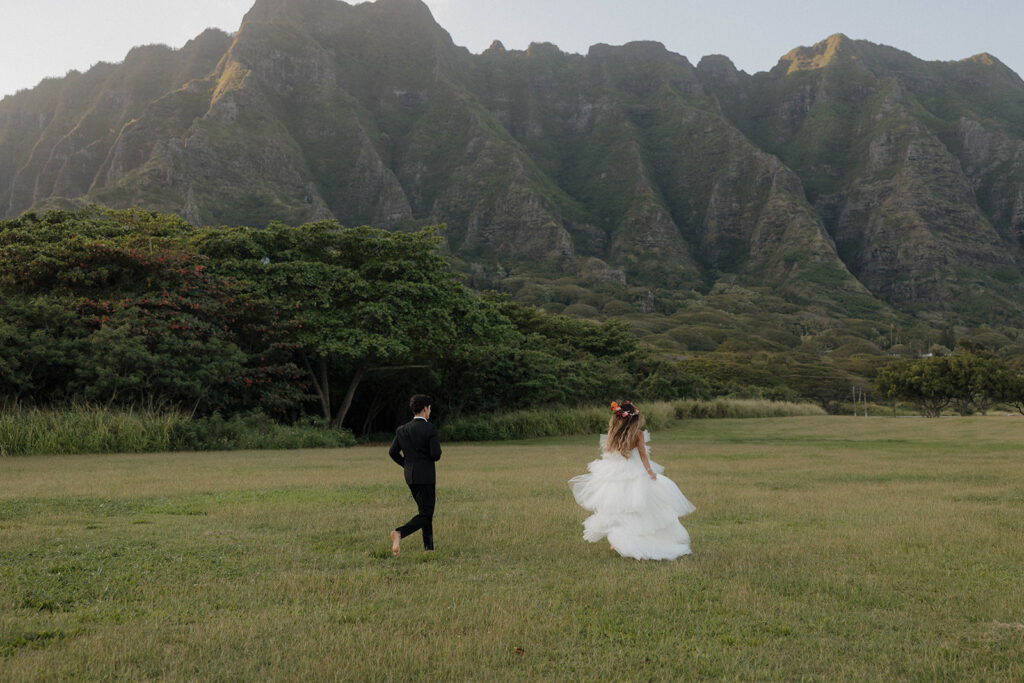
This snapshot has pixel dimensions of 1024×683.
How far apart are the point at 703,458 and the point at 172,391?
16589mm

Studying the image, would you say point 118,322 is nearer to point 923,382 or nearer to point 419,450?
point 419,450

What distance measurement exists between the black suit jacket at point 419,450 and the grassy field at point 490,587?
813 millimetres

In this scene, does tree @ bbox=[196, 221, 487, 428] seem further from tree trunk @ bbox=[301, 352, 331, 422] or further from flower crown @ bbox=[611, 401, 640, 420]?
flower crown @ bbox=[611, 401, 640, 420]

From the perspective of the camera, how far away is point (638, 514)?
7270 mm

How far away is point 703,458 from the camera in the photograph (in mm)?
18750

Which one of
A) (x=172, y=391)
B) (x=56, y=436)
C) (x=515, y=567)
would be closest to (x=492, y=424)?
(x=172, y=391)

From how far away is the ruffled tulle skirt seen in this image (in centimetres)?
716

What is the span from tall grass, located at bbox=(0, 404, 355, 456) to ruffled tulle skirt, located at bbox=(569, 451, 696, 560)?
15.7 m

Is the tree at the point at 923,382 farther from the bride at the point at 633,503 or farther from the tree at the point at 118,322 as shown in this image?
the bride at the point at 633,503

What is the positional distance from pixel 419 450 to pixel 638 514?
2480 millimetres

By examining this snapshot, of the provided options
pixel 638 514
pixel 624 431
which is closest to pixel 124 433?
pixel 624 431

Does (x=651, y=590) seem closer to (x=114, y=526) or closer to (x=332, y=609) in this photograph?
(x=332, y=609)

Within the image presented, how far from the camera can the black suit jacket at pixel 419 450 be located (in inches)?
284

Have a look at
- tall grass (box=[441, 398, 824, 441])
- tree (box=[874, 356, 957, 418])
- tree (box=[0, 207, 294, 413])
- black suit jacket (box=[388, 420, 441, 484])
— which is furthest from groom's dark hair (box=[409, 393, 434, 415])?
tree (box=[874, 356, 957, 418])
